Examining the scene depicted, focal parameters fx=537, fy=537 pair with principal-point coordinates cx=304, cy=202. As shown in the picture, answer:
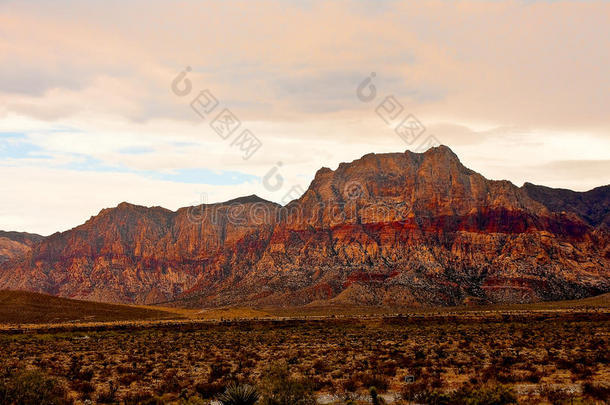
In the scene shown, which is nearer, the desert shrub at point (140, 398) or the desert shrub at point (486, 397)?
the desert shrub at point (486, 397)

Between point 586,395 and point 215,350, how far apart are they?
25790mm

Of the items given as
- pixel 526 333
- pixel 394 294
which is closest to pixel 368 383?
pixel 526 333

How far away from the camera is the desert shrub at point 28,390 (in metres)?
16.6

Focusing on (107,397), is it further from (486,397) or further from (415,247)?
(415,247)

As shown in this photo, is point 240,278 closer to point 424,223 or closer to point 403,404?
point 424,223

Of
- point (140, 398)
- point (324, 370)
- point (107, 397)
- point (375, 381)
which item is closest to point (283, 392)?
point (375, 381)

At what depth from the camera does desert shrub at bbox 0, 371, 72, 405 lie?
1658 centimetres

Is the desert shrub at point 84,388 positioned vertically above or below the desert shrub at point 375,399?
below

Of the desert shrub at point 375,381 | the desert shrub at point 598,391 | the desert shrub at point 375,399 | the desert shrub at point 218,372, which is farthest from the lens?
the desert shrub at point 218,372

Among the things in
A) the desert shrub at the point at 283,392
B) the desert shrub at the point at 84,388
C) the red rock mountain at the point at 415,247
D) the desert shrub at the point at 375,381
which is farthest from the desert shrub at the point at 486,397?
the red rock mountain at the point at 415,247

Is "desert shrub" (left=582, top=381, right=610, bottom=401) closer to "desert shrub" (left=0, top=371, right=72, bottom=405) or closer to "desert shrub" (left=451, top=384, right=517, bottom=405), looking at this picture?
"desert shrub" (left=451, top=384, right=517, bottom=405)

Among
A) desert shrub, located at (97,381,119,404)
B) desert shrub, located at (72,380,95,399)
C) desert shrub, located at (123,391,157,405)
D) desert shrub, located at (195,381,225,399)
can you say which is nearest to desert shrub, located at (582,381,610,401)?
desert shrub, located at (195,381,225,399)

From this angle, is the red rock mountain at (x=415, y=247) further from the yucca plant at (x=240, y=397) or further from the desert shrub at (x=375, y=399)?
the yucca plant at (x=240, y=397)

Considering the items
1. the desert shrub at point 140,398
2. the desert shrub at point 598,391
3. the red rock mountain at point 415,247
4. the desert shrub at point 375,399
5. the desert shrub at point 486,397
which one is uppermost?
the red rock mountain at point 415,247
